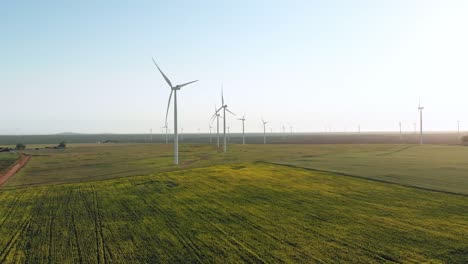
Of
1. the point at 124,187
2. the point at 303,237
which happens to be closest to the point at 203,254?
the point at 303,237

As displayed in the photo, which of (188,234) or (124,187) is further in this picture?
(124,187)

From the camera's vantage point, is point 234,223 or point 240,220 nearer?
point 234,223

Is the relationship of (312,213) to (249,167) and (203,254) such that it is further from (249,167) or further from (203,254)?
(249,167)

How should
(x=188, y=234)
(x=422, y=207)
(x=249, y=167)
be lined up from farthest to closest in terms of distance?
(x=249, y=167) < (x=422, y=207) < (x=188, y=234)
